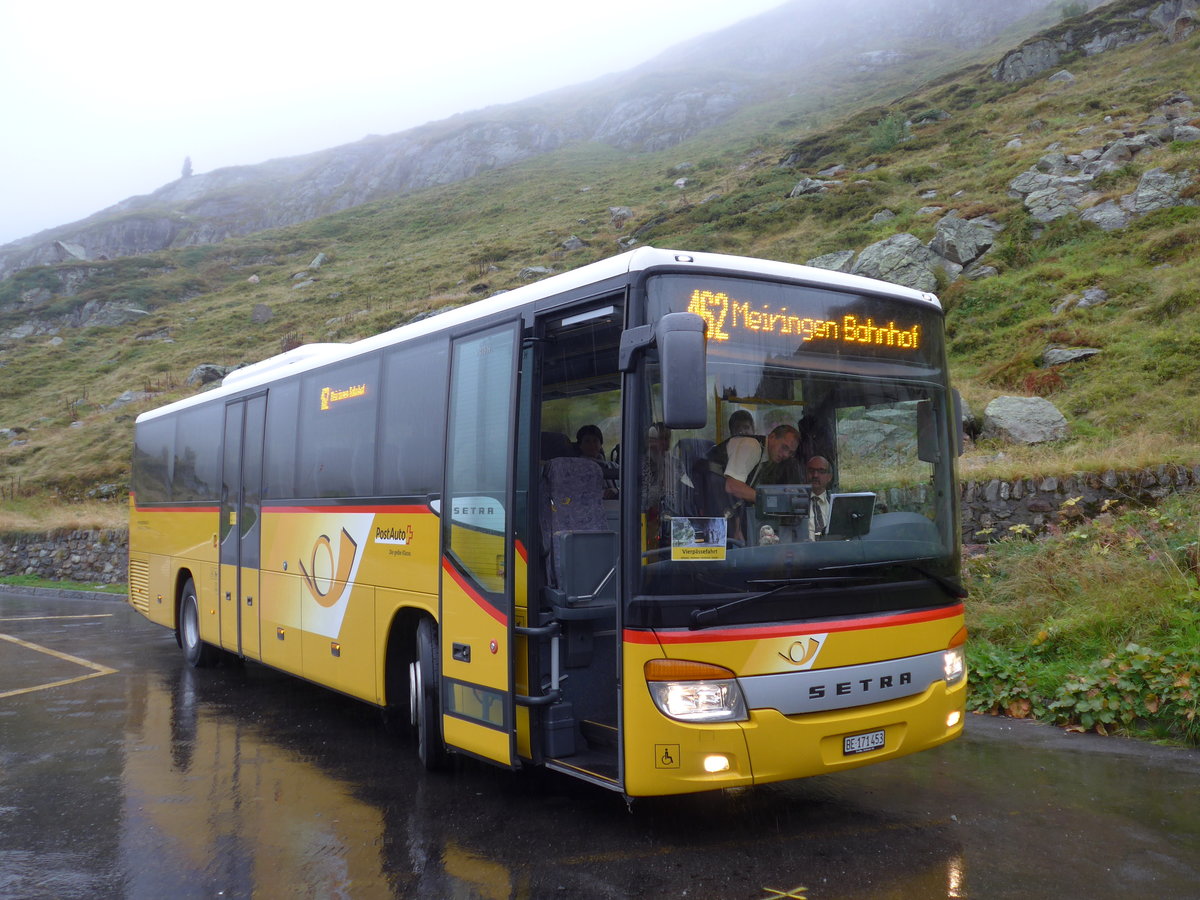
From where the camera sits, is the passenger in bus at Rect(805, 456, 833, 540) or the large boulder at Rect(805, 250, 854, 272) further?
the large boulder at Rect(805, 250, 854, 272)

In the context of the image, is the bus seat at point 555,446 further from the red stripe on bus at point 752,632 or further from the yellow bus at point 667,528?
the red stripe on bus at point 752,632

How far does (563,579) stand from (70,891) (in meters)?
2.87

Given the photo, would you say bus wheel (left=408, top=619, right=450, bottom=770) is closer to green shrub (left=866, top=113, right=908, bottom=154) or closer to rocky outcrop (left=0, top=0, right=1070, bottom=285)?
green shrub (left=866, top=113, right=908, bottom=154)

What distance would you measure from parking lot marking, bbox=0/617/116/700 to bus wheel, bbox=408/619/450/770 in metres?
5.60

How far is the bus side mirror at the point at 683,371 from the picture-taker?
175 inches

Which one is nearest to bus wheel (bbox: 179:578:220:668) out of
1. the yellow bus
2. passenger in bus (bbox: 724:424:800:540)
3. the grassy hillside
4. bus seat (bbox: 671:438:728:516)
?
the yellow bus

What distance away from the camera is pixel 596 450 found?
20.9 ft

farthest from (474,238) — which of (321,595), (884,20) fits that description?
(884,20)

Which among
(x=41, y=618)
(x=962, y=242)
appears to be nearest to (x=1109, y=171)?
(x=962, y=242)

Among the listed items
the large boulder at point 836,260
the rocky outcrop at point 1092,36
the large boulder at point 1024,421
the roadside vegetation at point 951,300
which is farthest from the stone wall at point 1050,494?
the rocky outcrop at point 1092,36

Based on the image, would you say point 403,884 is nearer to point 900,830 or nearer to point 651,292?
point 900,830

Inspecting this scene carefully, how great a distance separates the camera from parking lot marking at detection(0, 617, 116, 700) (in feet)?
33.3

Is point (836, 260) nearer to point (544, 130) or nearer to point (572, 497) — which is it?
point (572, 497)

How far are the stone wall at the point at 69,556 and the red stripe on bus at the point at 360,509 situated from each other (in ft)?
55.7
